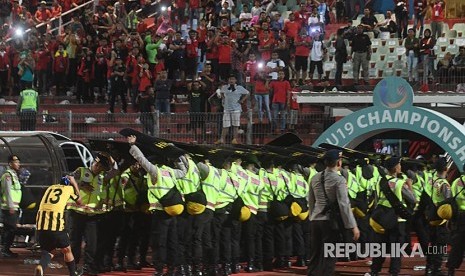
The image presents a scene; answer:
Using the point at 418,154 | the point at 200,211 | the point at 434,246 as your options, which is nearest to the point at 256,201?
the point at 200,211

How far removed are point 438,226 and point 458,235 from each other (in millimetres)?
864

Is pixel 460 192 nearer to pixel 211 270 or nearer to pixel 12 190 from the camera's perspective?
pixel 211 270

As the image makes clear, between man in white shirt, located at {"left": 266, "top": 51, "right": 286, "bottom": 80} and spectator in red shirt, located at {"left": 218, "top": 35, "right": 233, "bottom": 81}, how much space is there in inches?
47.3

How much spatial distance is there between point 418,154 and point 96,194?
14.5 meters

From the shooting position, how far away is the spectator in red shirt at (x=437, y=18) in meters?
31.8

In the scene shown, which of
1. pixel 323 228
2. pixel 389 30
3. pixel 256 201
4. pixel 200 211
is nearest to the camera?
pixel 323 228

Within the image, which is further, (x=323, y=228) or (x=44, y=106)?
(x=44, y=106)

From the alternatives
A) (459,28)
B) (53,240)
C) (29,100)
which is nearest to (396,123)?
(53,240)

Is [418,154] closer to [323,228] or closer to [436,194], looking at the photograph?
[436,194]

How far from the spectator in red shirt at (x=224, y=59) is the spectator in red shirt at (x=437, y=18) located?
5.19m

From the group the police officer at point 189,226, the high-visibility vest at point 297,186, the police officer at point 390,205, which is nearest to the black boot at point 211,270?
the police officer at point 189,226

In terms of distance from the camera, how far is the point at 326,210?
16484 mm

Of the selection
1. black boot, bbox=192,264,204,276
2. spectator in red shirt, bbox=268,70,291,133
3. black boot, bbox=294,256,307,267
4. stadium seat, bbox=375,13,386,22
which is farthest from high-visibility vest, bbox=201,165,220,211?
stadium seat, bbox=375,13,386,22

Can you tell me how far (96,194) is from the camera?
64.1 ft
